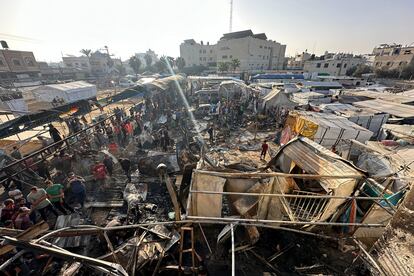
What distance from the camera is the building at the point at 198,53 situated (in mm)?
73375

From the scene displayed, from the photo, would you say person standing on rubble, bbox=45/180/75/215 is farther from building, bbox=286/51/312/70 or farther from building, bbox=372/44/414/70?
building, bbox=286/51/312/70

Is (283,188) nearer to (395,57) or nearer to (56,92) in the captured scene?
(56,92)

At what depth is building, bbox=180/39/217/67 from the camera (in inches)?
2889

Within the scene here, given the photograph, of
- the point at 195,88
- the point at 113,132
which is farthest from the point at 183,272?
the point at 195,88

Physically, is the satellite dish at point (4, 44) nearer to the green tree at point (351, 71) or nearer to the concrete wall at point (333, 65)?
the concrete wall at point (333, 65)

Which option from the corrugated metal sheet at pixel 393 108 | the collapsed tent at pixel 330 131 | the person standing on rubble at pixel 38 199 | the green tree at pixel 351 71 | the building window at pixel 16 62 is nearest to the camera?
the person standing on rubble at pixel 38 199

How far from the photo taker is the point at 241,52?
6338 centimetres

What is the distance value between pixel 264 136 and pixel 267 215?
11.7 meters

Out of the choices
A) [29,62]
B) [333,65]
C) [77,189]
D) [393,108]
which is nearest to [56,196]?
[77,189]

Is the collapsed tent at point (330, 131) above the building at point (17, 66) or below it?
below

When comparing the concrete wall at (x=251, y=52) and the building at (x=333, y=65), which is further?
the concrete wall at (x=251, y=52)

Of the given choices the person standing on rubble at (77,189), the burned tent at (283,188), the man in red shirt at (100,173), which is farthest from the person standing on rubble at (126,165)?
the burned tent at (283,188)

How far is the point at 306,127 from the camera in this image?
11.8 meters

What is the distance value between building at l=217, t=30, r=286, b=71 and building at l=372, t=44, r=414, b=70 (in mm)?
30426
